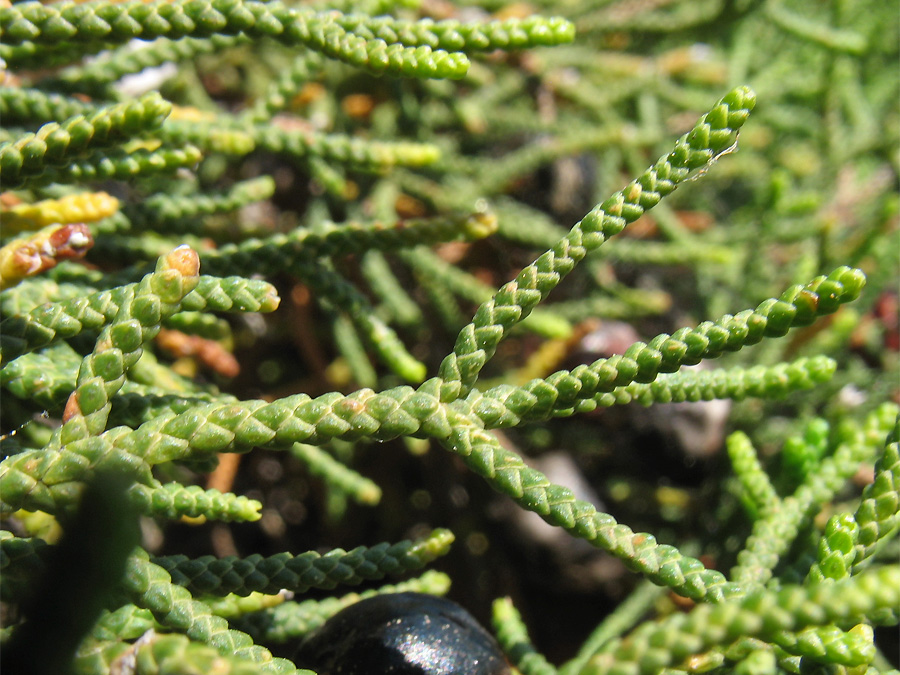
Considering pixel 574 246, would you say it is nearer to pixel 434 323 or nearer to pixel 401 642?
pixel 401 642

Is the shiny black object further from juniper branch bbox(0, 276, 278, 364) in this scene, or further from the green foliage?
juniper branch bbox(0, 276, 278, 364)

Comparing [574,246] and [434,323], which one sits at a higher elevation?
[574,246]

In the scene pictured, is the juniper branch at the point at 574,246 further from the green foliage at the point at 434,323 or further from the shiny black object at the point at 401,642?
the shiny black object at the point at 401,642

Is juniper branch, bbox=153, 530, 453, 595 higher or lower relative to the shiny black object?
higher

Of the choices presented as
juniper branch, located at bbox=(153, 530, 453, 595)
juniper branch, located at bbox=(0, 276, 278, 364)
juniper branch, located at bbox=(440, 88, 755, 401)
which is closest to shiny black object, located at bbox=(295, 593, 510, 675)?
juniper branch, located at bbox=(153, 530, 453, 595)

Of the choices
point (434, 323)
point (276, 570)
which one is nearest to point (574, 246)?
point (276, 570)

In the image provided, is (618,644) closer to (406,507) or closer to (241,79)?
(406,507)
